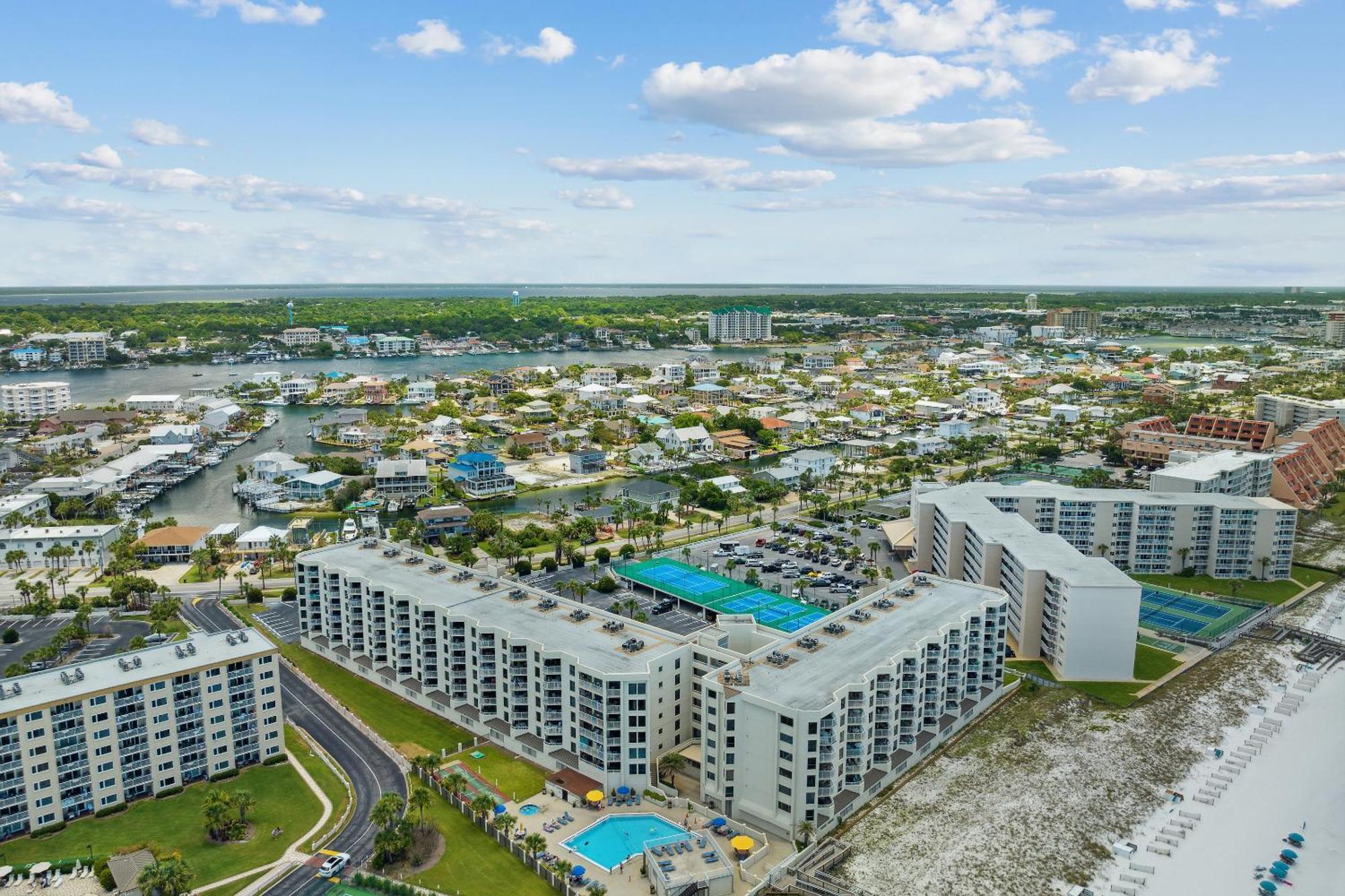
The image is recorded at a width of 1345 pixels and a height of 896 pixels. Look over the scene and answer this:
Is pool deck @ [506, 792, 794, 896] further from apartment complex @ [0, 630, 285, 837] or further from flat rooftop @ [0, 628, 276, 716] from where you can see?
flat rooftop @ [0, 628, 276, 716]

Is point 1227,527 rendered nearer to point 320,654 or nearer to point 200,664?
point 320,654

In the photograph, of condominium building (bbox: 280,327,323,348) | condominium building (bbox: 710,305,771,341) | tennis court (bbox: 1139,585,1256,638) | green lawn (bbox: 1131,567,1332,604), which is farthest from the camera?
condominium building (bbox: 710,305,771,341)

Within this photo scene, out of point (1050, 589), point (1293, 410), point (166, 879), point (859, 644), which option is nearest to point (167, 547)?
point (166, 879)

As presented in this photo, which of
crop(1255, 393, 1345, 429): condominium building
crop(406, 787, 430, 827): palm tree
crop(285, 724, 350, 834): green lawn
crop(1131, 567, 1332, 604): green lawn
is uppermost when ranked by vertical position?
crop(1255, 393, 1345, 429): condominium building

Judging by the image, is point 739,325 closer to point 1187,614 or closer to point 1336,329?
point 1336,329

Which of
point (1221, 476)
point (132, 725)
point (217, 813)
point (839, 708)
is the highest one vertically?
point (1221, 476)

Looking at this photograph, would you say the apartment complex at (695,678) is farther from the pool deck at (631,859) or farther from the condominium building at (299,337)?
the condominium building at (299,337)

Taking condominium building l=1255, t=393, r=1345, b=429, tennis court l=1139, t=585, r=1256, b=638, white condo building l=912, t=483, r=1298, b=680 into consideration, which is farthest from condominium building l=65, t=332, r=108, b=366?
condominium building l=1255, t=393, r=1345, b=429
